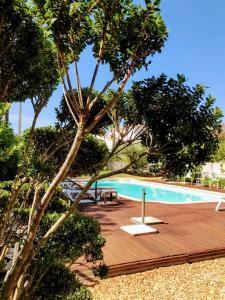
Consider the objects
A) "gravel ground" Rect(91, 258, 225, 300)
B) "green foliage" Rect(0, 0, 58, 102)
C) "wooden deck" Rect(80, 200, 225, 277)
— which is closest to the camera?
"green foliage" Rect(0, 0, 58, 102)

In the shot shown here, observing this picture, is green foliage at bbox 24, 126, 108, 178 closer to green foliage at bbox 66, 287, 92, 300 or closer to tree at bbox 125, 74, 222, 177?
tree at bbox 125, 74, 222, 177

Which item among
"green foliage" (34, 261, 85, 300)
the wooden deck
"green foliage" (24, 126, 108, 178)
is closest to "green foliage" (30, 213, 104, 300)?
"green foliage" (34, 261, 85, 300)

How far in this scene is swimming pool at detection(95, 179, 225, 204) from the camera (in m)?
22.0

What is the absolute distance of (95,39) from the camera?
4273 mm

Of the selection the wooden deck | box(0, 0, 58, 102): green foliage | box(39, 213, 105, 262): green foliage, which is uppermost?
box(0, 0, 58, 102): green foliage

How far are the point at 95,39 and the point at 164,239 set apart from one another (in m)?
7.69

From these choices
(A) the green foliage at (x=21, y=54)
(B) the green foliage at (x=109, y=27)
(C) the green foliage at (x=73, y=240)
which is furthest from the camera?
(C) the green foliage at (x=73, y=240)

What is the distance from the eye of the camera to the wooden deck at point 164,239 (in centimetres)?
803

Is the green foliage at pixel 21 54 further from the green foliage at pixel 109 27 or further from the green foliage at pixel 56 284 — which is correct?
the green foliage at pixel 56 284

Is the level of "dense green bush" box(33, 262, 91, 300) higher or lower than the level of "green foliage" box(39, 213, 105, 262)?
lower

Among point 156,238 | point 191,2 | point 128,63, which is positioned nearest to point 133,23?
point 128,63

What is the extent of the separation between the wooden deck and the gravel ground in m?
0.34

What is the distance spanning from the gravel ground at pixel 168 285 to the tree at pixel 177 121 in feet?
11.3

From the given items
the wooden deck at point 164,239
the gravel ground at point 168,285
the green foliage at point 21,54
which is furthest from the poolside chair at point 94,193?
Answer: the green foliage at point 21,54
